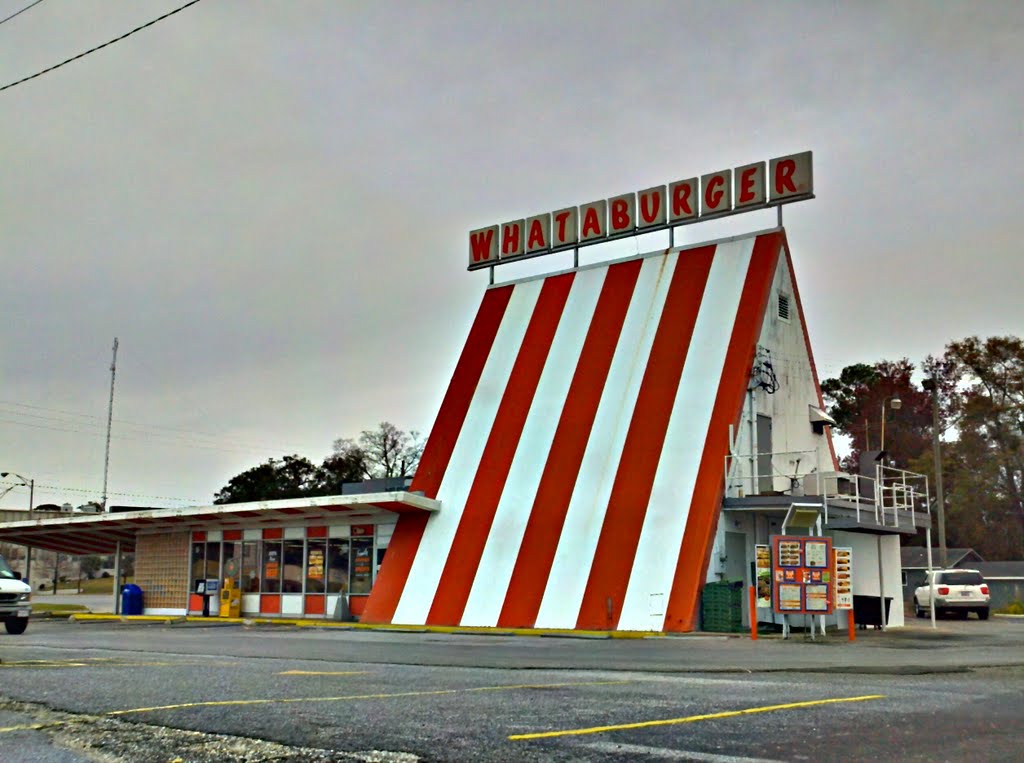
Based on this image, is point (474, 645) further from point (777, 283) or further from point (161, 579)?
point (161, 579)

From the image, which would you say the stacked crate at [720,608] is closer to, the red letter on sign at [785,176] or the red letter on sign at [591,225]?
the red letter on sign at [785,176]

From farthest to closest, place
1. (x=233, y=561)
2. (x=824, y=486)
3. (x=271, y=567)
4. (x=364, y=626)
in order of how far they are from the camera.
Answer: (x=233, y=561)
(x=271, y=567)
(x=364, y=626)
(x=824, y=486)

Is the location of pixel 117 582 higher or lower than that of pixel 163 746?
lower

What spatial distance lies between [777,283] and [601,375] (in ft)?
18.6

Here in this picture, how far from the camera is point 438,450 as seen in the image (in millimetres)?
32031

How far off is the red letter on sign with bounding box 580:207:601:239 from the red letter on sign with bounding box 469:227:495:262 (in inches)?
145

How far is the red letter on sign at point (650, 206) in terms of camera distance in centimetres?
3225

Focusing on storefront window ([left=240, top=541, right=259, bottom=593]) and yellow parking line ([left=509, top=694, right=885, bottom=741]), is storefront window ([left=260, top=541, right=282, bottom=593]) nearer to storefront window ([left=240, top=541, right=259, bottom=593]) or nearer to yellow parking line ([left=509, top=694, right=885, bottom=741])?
storefront window ([left=240, top=541, right=259, bottom=593])

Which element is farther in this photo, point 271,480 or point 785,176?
point 271,480

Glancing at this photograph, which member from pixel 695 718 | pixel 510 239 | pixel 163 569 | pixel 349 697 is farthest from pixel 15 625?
pixel 695 718

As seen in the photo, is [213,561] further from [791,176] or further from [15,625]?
[791,176]

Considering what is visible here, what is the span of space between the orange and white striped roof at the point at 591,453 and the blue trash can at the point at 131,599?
1240cm

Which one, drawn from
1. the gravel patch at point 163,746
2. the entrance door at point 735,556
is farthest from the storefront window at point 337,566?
the gravel patch at point 163,746

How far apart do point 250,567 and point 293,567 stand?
2.29 m
